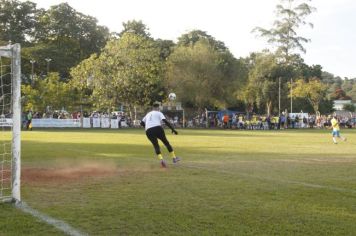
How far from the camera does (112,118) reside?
54.4m

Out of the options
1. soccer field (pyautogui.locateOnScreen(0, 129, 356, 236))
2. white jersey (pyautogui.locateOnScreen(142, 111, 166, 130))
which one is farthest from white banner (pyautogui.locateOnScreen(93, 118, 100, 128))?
white jersey (pyautogui.locateOnScreen(142, 111, 166, 130))

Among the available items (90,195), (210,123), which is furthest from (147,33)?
(90,195)

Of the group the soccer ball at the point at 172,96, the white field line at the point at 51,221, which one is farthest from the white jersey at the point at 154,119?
the soccer ball at the point at 172,96

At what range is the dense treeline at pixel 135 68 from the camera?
177 ft

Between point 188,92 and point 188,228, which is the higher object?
point 188,92

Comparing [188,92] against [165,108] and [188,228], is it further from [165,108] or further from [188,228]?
[188,228]

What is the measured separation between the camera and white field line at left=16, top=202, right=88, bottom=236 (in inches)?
245

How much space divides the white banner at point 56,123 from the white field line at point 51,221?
145 ft

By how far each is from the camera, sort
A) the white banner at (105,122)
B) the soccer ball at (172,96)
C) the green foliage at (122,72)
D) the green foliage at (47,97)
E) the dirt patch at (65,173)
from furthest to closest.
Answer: the soccer ball at (172,96), the green foliage at (122,72), the white banner at (105,122), the green foliage at (47,97), the dirt patch at (65,173)

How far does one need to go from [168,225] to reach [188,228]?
304 mm

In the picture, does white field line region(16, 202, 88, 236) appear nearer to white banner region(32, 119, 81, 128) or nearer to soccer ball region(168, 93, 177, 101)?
white banner region(32, 119, 81, 128)

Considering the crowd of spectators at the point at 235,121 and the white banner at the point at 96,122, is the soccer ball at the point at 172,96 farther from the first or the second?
the white banner at the point at 96,122

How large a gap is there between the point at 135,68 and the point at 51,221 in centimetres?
4745

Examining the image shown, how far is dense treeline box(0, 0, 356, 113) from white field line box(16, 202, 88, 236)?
4501 cm
